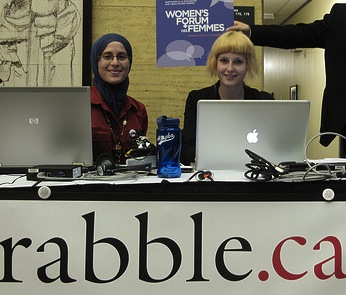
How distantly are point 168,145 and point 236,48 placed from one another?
96cm

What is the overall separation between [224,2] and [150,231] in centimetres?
202

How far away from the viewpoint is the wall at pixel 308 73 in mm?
5219

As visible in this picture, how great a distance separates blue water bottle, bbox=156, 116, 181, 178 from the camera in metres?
1.42

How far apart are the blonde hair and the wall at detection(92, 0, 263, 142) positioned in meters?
0.80

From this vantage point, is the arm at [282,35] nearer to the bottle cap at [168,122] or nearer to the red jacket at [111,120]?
the red jacket at [111,120]

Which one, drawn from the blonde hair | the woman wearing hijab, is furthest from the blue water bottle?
the blonde hair

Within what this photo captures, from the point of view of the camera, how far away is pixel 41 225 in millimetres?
1206

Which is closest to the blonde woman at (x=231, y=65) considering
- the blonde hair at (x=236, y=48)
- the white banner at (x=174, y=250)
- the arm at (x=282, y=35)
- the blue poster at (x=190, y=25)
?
the blonde hair at (x=236, y=48)

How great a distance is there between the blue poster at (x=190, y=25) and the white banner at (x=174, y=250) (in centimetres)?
Result: 186

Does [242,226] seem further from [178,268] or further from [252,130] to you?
[252,130]

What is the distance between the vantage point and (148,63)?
10.2ft

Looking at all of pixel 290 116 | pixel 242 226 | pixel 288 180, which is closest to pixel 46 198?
pixel 242 226

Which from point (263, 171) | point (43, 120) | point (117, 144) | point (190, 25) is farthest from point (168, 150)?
point (190, 25)

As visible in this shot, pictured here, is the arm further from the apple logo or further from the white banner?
the white banner
